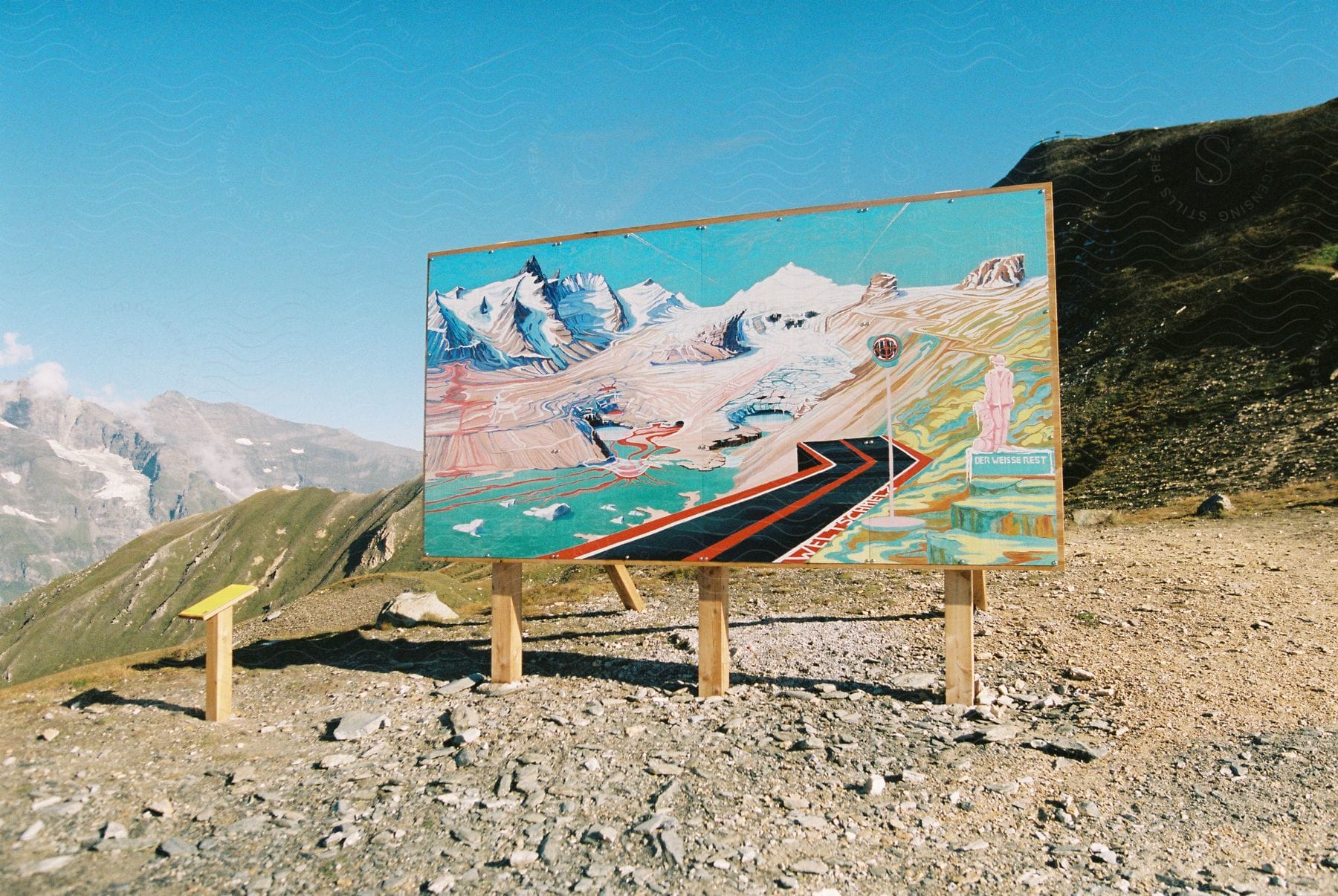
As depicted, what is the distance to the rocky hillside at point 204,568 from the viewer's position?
137250mm

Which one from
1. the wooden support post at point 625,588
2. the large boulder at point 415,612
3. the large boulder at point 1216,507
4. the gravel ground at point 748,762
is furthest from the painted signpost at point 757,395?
the large boulder at point 1216,507

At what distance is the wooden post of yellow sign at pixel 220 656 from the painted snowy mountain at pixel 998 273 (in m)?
11.0

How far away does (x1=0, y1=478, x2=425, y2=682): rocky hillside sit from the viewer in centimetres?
13725

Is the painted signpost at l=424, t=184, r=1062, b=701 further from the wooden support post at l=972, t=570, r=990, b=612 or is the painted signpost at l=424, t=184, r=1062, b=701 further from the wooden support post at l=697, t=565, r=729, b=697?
the wooden support post at l=972, t=570, r=990, b=612

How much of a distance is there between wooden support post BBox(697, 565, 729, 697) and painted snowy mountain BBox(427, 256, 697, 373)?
13.0ft

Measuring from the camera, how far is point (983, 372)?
10.0 m

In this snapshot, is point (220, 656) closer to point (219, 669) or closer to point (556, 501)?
point (219, 669)

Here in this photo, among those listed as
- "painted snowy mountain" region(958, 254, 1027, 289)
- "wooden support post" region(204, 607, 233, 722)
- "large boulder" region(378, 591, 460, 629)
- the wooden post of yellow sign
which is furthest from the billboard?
"large boulder" region(378, 591, 460, 629)

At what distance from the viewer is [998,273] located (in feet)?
32.6

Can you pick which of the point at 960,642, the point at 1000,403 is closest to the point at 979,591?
the point at 960,642

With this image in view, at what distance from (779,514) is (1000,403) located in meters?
3.30

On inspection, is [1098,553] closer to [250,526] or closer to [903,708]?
[903,708]

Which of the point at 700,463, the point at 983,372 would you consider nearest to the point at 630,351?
the point at 700,463

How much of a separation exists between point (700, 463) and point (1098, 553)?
12.2 metres
